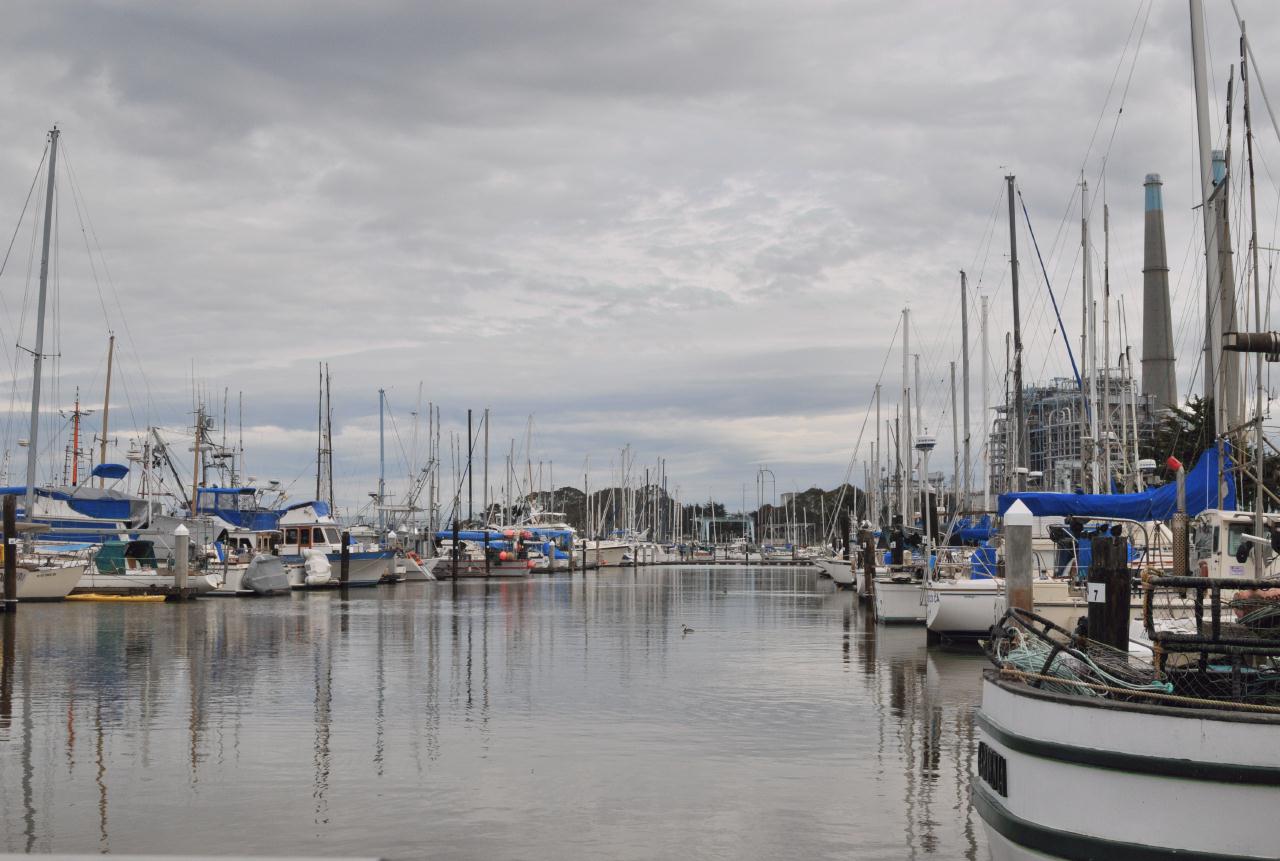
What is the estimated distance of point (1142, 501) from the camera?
2891cm

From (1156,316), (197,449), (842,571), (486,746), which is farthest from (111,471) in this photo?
(1156,316)

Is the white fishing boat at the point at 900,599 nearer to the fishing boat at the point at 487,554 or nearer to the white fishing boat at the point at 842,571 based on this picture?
the white fishing boat at the point at 842,571

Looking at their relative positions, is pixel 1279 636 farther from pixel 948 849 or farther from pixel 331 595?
pixel 331 595

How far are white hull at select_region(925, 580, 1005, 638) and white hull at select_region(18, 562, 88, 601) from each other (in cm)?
3722

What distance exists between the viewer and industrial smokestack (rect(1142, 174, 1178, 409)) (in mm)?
121375

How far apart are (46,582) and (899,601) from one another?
34628mm

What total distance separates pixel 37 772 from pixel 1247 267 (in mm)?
22085

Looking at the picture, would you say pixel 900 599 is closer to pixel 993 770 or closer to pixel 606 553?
pixel 993 770

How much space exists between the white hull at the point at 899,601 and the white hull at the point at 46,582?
1312 inches

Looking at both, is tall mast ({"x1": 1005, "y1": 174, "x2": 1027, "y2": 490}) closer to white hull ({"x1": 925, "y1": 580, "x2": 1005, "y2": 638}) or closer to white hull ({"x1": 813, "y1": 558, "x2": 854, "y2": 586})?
white hull ({"x1": 925, "y1": 580, "x2": 1005, "y2": 638})

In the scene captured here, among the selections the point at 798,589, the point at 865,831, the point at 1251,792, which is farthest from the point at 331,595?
the point at 1251,792

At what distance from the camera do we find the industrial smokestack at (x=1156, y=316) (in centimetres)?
12138

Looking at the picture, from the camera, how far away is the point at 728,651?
3359 cm

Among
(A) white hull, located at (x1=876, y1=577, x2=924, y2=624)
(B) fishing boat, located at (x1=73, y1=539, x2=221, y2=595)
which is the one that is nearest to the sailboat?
(A) white hull, located at (x1=876, y1=577, x2=924, y2=624)
